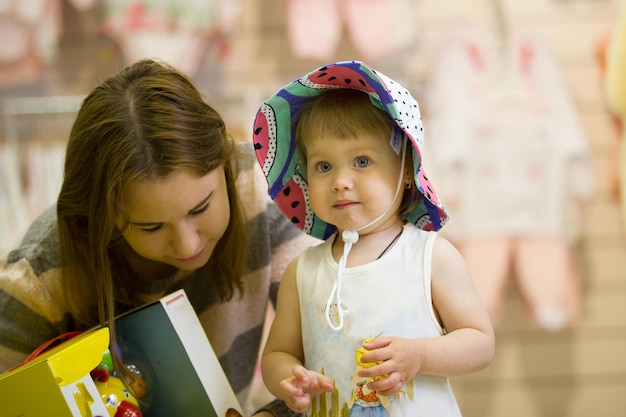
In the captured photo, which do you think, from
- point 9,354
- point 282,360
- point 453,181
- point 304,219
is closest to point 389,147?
point 304,219

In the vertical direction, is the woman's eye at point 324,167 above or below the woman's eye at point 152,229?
below

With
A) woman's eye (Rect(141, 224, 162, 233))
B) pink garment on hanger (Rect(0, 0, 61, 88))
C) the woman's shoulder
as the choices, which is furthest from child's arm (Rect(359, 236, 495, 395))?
pink garment on hanger (Rect(0, 0, 61, 88))

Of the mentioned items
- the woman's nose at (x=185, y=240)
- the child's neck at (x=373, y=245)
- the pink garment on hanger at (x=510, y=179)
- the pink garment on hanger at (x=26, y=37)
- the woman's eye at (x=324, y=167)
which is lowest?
the pink garment on hanger at (x=510, y=179)

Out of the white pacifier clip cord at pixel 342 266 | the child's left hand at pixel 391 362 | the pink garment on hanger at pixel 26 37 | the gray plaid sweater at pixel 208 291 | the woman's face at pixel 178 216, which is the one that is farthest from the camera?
the pink garment on hanger at pixel 26 37

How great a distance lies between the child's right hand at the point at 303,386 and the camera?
995 millimetres

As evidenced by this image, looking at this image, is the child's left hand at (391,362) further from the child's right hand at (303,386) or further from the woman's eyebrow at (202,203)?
the woman's eyebrow at (202,203)

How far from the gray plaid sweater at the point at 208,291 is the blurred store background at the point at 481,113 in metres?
1.09

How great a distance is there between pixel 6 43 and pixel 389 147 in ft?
6.26

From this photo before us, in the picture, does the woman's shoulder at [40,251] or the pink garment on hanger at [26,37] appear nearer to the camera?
the woman's shoulder at [40,251]

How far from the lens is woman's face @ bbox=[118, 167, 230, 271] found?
3.87 ft

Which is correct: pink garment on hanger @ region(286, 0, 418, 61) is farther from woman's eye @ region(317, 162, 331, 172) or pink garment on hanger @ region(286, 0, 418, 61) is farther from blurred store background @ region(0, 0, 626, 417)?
woman's eye @ region(317, 162, 331, 172)

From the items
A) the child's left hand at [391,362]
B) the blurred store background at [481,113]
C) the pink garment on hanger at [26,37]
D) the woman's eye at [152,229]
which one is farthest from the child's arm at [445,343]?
the pink garment on hanger at [26,37]

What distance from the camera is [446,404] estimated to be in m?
1.06

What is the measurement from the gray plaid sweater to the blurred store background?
1094 mm
